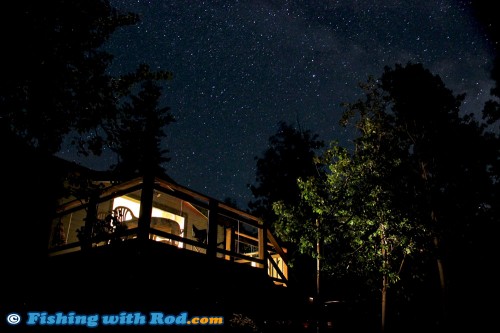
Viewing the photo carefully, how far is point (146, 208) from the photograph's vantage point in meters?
7.46

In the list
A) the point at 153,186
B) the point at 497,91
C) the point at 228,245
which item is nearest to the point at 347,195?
the point at 228,245

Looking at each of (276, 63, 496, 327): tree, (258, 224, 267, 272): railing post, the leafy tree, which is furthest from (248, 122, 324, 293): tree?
(258, 224, 267, 272): railing post

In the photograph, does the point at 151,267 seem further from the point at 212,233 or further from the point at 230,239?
the point at 230,239

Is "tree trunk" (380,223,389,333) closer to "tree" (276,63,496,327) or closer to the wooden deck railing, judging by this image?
"tree" (276,63,496,327)

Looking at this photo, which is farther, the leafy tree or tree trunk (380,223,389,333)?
the leafy tree

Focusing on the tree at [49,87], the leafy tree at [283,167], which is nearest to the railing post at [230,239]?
the tree at [49,87]

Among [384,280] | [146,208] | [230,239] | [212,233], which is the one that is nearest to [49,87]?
[146,208]

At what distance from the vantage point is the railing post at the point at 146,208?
7.32 metres

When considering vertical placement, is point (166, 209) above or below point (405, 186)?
below

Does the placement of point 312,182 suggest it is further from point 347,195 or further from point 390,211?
point 390,211

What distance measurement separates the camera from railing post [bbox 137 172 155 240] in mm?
7320

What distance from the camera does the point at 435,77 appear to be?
1772cm

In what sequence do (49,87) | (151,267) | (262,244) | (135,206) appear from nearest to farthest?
(49,87)
(151,267)
(262,244)
(135,206)

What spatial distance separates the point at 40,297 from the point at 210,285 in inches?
168
